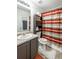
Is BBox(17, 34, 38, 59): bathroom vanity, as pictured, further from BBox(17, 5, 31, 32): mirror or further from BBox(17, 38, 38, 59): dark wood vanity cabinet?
BBox(17, 5, 31, 32): mirror

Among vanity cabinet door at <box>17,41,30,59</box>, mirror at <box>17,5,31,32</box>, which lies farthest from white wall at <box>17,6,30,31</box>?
vanity cabinet door at <box>17,41,30,59</box>

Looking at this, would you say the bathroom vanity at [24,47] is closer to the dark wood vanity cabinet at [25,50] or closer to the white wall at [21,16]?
the dark wood vanity cabinet at [25,50]

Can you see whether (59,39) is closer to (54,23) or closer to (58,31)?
(58,31)

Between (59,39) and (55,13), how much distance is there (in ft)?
3.67

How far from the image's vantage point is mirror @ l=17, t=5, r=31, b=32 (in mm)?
2833

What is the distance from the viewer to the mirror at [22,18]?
112 inches

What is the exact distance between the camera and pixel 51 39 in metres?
4.29

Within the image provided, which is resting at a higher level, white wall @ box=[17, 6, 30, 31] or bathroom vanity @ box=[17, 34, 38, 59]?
white wall @ box=[17, 6, 30, 31]

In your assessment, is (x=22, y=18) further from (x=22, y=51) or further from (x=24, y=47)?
(x=22, y=51)

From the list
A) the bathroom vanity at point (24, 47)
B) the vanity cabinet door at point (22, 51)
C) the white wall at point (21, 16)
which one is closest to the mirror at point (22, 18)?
the white wall at point (21, 16)

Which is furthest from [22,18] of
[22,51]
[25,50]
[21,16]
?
[22,51]
